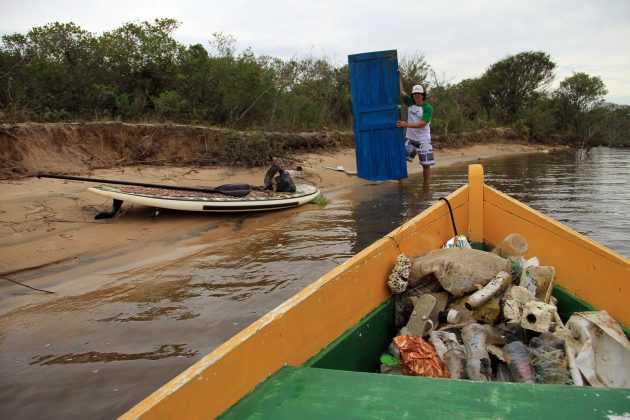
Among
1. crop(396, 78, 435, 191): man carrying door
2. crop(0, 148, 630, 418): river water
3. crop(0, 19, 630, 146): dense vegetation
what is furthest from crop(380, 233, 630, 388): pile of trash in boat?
crop(0, 19, 630, 146): dense vegetation

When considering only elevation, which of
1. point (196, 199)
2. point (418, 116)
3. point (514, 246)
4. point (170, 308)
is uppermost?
point (418, 116)

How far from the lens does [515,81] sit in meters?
28.8

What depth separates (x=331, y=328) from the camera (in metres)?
2.16

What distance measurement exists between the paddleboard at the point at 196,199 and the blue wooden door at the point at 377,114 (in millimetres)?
1448

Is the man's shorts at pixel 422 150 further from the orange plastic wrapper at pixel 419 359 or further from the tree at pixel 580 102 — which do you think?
the tree at pixel 580 102

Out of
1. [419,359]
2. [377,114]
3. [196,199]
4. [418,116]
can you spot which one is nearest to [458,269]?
[419,359]

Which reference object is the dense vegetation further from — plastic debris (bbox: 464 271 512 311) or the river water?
plastic debris (bbox: 464 271 512 311)

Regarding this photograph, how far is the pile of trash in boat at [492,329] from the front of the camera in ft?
7.01

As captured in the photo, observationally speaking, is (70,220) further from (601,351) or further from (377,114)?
(601,351)

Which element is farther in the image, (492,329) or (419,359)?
(492,329)

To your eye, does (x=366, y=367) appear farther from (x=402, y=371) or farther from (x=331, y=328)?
(x=331, y=328)

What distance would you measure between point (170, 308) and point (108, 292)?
85 cm

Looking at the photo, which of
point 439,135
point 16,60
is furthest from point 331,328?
point 439,135

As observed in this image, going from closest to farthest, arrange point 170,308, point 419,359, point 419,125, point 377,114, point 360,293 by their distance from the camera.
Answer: point 419,359 < point 360,293 < point 170,308 < point 377,114 < point 419,125
